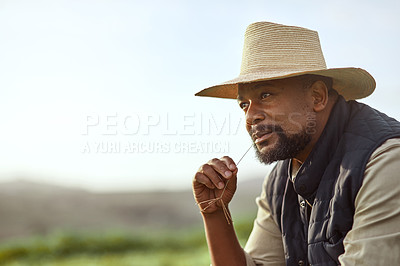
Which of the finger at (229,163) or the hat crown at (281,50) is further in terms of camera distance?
the hat crown at (281,50)

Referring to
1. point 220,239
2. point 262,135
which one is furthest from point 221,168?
point 220,239

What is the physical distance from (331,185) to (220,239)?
0.85m

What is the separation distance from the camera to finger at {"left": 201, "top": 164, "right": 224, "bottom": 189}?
8.89ft

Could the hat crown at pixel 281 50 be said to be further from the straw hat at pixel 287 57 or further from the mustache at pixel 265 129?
the mustache at pixel 265 129

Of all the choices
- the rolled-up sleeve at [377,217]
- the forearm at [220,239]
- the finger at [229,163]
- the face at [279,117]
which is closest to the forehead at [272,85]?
the face at [279,117]

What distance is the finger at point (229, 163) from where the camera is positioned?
2657 millimetres

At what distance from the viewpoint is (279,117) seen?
2.72 m

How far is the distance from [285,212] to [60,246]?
6252 mm

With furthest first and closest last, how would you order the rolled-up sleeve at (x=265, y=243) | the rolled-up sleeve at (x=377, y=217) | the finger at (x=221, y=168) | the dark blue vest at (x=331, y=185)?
the rolled-up sleeve at (x=265, y=243) < the finger at (x=221, y=168) < the dark blue vest at (x=331, y=185) < the rolled-up sleeve at (x=377, y=217)

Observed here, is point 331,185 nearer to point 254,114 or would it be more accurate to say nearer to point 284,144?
point 284,144

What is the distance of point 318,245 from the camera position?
2.56 m

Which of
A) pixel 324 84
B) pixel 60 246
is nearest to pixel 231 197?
pixel 324 84

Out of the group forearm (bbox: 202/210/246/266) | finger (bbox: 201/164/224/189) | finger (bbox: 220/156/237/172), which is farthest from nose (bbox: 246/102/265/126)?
forearm (bbox: 202/210/246/266)

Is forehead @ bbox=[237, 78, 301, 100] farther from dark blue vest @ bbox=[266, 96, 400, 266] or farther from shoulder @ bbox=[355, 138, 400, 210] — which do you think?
shoulder @ bbox=[355, 138, 400, 210]
